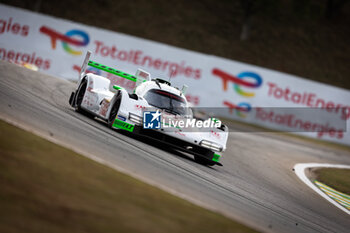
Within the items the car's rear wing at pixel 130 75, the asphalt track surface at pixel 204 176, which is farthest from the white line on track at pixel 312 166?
the car's rear wing at pixel 130 75

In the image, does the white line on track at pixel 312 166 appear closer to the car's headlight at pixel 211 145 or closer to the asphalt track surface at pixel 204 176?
the asphalt track surface at pixel 204 176

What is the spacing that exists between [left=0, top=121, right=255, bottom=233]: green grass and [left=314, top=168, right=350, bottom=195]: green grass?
731 centimetres

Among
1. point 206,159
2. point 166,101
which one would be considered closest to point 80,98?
point 166,101

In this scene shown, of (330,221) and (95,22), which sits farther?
(95,22)

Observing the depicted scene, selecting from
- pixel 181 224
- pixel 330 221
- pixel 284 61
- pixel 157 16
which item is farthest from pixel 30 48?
pixel 181 224

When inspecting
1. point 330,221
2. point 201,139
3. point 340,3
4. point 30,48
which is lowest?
point 330,221

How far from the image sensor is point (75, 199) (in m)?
4.04

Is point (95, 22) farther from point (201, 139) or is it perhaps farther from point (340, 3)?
point (201, 139)

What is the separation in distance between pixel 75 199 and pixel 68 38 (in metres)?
17.9

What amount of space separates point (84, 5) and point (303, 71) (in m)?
13.3

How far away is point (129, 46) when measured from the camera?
20.9 m

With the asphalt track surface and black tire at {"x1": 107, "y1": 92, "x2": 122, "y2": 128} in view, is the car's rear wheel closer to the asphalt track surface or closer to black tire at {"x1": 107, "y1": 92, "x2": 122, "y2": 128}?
the asphalt track surface

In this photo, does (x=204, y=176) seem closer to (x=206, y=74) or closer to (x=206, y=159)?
(x=206, y=159)

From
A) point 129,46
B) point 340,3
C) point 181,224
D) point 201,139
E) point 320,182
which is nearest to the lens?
point 181,224
